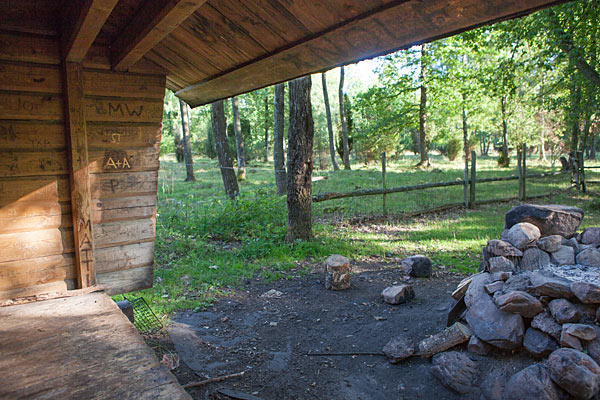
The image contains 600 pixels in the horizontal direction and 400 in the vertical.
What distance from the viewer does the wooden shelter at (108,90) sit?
2.74m

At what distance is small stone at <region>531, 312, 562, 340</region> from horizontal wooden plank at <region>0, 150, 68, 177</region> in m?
4.28

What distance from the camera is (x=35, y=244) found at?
357 cm

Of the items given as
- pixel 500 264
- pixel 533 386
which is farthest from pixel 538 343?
pixel 500 264

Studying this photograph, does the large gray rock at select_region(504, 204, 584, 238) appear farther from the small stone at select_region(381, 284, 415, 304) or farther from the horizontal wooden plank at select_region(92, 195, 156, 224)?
the horizontal wooden plank at select_region(92, 195, 156, 224)

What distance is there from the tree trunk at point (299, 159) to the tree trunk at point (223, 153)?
4137mm

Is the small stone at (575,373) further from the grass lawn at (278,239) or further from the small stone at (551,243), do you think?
the grass lawn at (278,239)

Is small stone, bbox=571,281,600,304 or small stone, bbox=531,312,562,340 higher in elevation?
small stone, bbox=571,281,600,304

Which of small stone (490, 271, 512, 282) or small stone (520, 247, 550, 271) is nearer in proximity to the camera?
small stone (490, 271, 512, 282)

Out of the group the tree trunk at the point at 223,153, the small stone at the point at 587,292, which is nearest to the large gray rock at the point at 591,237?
the small stone at the point at 587,292

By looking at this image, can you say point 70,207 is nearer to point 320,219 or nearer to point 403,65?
point 320,219

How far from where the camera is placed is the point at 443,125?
23.2 metres

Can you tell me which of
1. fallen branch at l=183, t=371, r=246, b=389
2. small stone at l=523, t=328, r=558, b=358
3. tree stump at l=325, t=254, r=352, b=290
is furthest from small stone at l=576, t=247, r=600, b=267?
fallen branch at l=183, t=371, r=246, b=389

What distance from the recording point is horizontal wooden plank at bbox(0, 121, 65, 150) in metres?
3.39

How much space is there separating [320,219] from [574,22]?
7.31 meters
